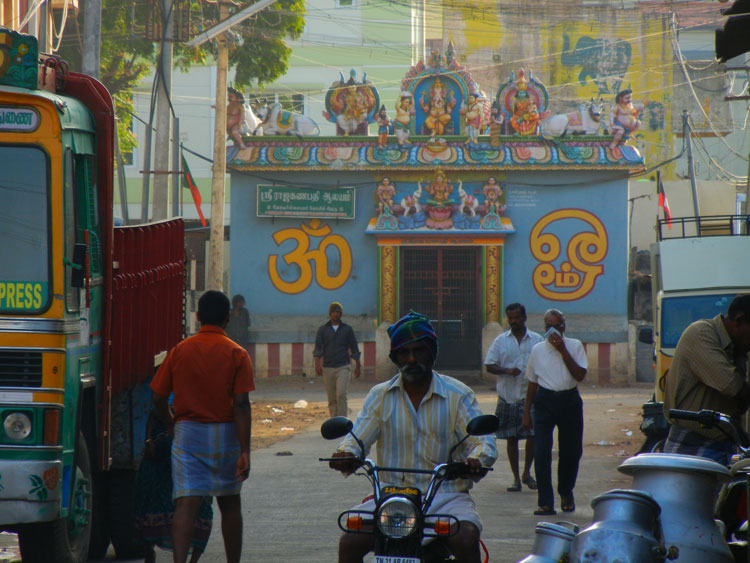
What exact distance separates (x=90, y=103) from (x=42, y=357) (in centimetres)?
184

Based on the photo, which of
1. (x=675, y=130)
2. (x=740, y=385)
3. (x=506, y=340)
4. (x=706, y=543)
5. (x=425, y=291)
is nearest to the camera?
(x=706, y=543)

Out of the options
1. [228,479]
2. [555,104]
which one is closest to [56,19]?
[228,479]

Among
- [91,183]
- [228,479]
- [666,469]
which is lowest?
[228,479]

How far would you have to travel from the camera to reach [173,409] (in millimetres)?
6719

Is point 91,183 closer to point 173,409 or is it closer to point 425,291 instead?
point 173,409

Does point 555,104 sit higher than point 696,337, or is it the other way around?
point 555,104

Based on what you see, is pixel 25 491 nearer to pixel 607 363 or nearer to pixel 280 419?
pixel 280 419

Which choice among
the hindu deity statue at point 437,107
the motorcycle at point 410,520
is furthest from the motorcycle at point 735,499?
the hindu deity statue at point 437,107

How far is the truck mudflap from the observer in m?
6.29

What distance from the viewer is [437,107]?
2588 cm

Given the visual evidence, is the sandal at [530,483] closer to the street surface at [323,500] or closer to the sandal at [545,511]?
the street surface at [323,500]

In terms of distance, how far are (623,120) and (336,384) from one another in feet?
40.8

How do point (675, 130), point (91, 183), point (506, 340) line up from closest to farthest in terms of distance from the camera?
point (91, 183), point (506, 340), point (675, 130)

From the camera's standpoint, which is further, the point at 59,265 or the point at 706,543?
the point at 59,265
